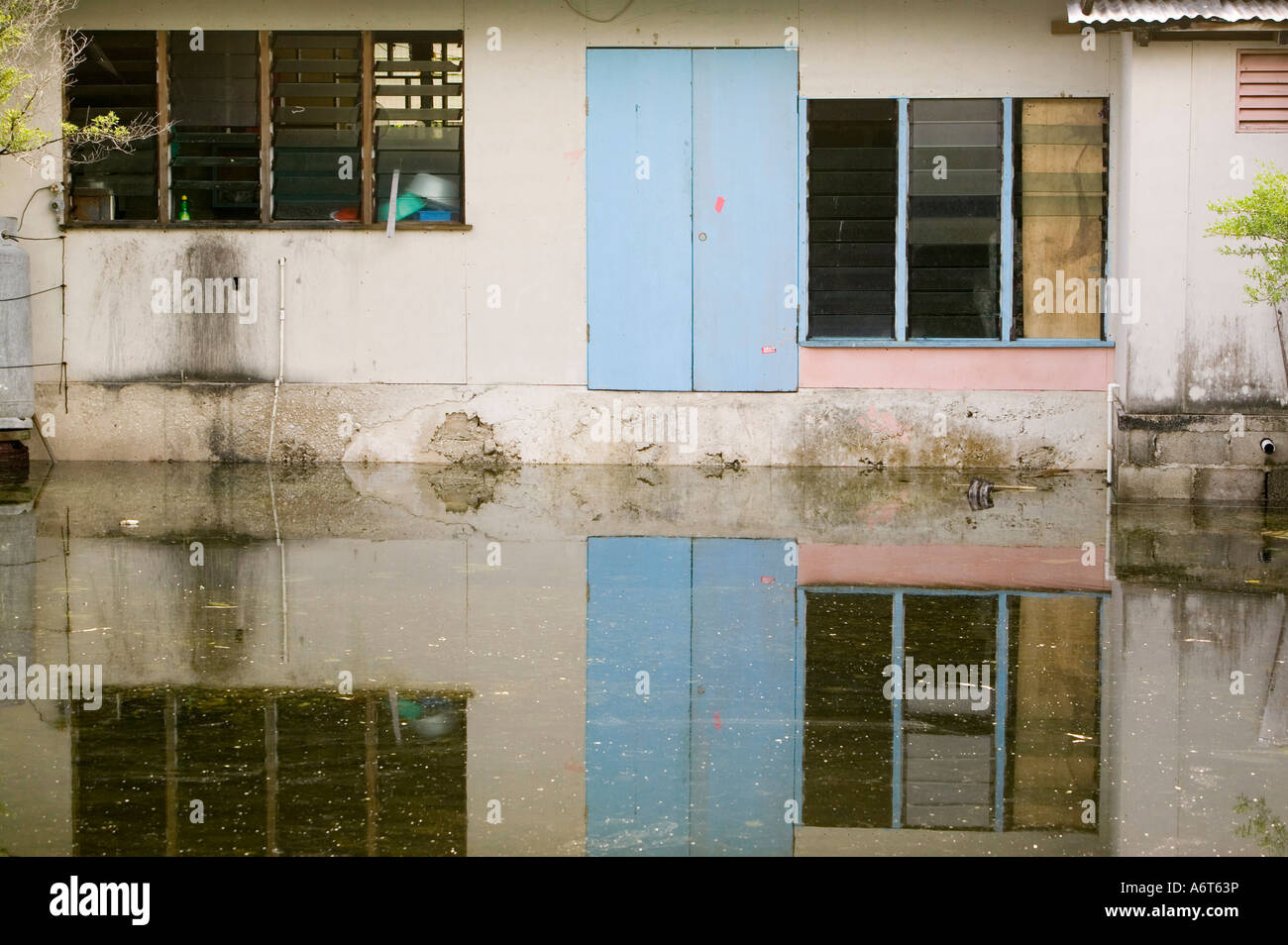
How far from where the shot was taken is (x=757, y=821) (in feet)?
14.1

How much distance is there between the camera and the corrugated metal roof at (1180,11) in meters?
10.2

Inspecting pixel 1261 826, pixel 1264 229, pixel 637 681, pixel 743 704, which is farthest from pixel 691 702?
pixel 1264 229

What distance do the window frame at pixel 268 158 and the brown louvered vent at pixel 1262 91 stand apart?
595cm

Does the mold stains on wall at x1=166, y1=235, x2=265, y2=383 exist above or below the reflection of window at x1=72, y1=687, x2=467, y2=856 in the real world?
above

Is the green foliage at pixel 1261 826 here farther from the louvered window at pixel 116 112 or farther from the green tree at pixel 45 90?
the louvered window at pixel 116 112

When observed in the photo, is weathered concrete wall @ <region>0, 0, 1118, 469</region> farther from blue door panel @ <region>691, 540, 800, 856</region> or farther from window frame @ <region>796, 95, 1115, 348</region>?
blue door panel @ <region>691, 540, 800, 856</region>

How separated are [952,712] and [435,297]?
7.60 metres

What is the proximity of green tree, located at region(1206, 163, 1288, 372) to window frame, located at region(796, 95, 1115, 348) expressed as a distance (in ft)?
4.89

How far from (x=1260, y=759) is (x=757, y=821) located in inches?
69.9

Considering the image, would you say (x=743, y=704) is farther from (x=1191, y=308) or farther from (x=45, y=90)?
(x=45, y=90)

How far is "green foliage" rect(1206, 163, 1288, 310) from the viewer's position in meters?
9.47

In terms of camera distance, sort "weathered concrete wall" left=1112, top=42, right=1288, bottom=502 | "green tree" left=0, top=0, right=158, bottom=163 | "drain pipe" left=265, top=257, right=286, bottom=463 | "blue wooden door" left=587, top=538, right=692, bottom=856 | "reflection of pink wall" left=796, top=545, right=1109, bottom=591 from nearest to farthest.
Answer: "blue wooden door" left=587, top=538, right=692, bottom=856 → "reflection of pink wall" left=796, top=545, right=1109, bottom=591 → "green tree" left=0, top=0, right=158, bottom=163 → "weathered concrete wall" left=1112, top=42, right=1288, bottom=502 → "drain pipe" left=265, top=257, right=286, bottom=463

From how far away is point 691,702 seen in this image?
5.52m

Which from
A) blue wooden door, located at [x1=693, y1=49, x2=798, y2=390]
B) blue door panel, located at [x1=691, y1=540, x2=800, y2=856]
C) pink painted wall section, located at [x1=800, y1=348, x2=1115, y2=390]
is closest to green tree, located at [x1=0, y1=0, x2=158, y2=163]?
blue wooden door, located at [x1=693, y1=49, x2=798, y2=390]
